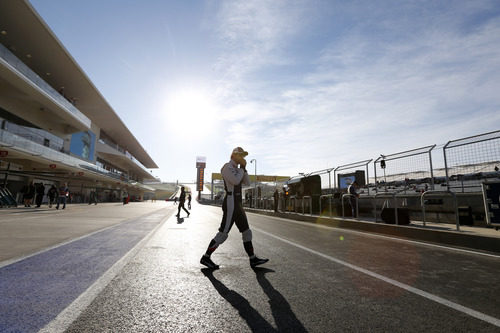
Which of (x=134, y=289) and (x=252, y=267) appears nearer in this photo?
(x=134, y=289)

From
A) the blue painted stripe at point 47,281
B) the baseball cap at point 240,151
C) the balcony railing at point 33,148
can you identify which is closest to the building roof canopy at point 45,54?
the balcony railing at point 33,148

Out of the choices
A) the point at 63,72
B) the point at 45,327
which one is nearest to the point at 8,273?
the point at 45,327

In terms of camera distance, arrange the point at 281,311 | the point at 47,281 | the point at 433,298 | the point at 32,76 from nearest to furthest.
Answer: the point at 281,311 < the point at 433,298 < the point at 47,281 < the point at 32,76

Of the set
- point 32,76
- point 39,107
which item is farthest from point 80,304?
point 39,107

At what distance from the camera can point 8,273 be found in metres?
3.30

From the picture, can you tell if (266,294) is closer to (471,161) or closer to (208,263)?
(208,263)

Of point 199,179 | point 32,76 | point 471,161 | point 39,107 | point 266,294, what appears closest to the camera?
point 266,294

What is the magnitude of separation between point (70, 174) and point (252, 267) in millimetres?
39190

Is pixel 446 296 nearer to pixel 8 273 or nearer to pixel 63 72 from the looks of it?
pixel 8 273

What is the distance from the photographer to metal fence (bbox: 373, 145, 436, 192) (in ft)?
31.9

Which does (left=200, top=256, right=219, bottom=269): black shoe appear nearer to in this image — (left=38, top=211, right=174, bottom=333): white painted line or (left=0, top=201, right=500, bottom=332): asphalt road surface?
(left=0, top=201, right=500, bottom=332): asphalt road surface

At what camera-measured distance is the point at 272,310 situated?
7.72 feet

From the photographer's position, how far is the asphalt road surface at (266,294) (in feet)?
6.79

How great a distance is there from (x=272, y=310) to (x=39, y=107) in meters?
36.7
